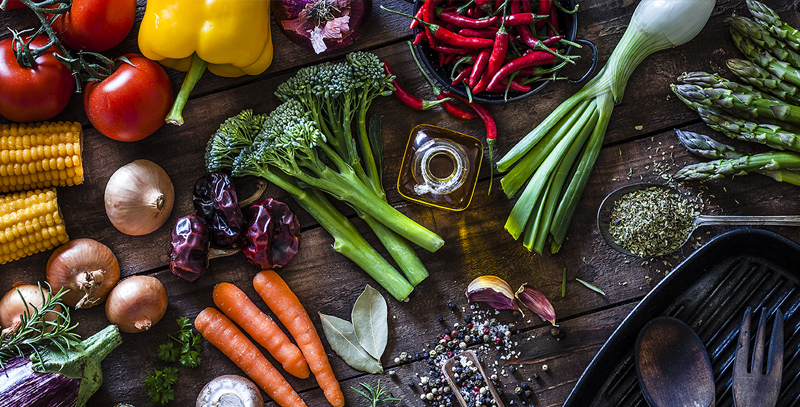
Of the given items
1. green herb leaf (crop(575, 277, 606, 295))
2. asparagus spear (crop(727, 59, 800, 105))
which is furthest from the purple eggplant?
asparagus spear (crop(727, 59, 800, 105))

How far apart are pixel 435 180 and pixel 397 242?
0.27 metres

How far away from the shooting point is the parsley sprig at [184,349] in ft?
6.26

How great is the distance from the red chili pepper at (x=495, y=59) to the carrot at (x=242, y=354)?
1238 millimetres

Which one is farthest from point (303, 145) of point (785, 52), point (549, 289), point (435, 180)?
point (785, 52)

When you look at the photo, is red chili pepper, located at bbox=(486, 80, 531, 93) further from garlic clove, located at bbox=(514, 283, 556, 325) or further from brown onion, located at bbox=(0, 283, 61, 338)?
brown onion, located at bbox=(0, 283, 61, 338)

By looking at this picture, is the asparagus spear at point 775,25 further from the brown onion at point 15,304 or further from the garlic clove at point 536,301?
the brown onion at point 15,304

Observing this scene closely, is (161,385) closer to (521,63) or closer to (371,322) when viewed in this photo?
(371,322)

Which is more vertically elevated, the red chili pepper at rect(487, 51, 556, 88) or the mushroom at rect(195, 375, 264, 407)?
the red chili pepper at rect(487, 51, 556, 88)

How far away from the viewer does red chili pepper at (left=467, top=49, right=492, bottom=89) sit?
1748 millimetres

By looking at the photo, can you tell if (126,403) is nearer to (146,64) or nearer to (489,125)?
(146,64)

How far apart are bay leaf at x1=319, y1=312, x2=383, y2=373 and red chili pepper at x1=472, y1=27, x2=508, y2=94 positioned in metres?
0.98

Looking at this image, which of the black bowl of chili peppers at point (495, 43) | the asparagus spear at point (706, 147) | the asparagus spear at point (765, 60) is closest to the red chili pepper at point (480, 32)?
the black bowl of chili peppers at point (495, 43)

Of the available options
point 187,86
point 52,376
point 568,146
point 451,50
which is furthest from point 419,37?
point 52,376

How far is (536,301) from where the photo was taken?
1899 mm
